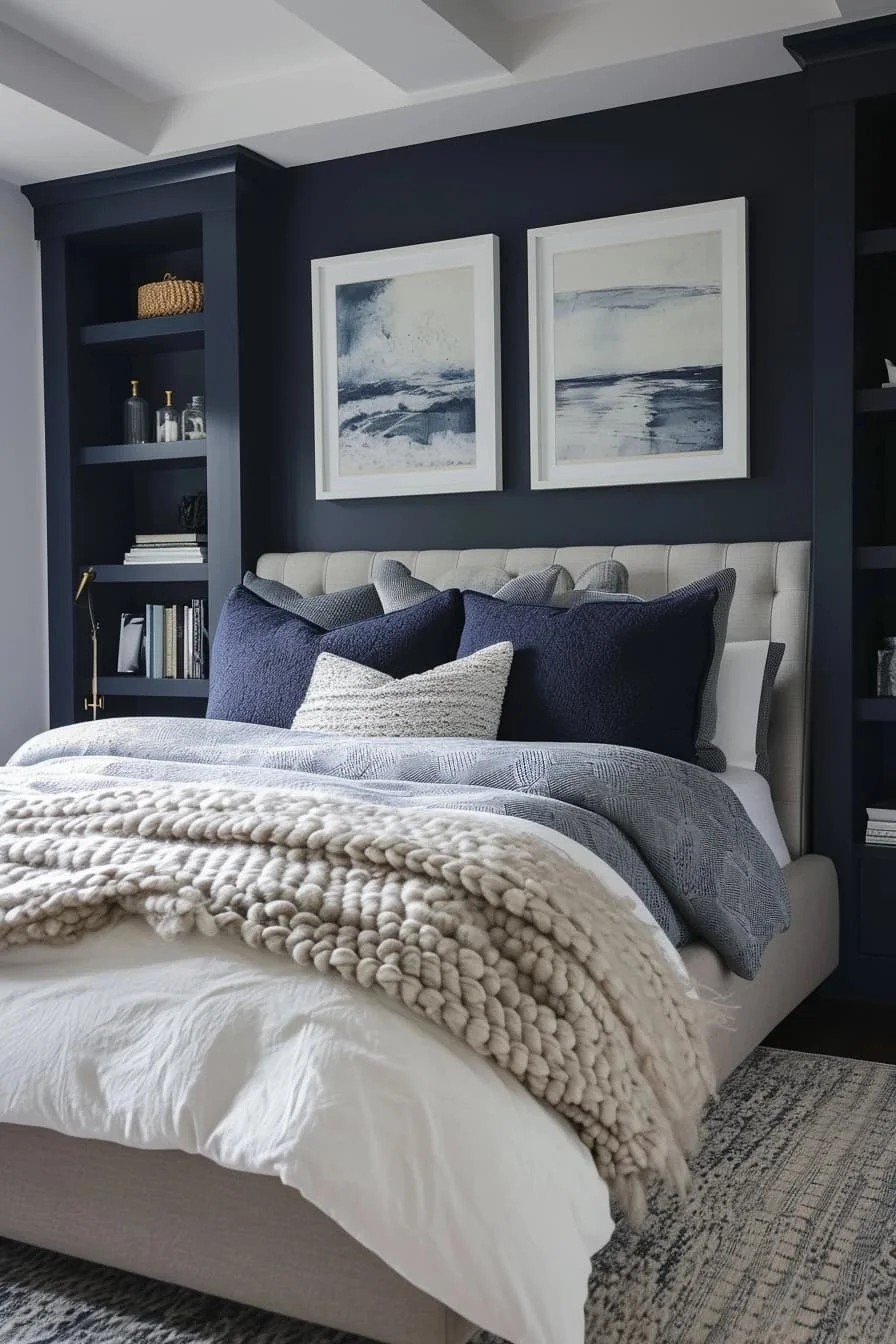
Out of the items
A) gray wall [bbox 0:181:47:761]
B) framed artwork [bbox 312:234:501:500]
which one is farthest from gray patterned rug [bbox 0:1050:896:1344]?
gray wall [bbox 0:181:47:761]

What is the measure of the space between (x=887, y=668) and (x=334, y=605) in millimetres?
1525

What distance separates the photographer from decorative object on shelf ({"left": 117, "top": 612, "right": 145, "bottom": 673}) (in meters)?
4.82

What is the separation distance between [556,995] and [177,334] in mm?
3443

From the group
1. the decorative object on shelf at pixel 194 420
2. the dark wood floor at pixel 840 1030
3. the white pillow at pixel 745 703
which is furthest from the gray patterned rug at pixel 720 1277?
the decorative object on shelf at pixel 194 420

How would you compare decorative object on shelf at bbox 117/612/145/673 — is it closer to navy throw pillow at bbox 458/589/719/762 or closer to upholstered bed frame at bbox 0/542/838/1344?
navy throw pillow at bbox 458/589/719/762

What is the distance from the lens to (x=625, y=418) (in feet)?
13.2

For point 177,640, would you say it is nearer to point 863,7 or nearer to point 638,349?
point 638,349

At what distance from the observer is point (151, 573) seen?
471 cm

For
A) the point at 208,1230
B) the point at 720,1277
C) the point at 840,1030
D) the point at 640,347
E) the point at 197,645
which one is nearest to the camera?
the point at 208,1230

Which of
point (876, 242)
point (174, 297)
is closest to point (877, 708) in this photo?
point (876, 242)

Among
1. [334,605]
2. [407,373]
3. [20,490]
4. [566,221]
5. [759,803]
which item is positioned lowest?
[759,803]

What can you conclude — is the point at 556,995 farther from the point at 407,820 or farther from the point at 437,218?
the point at 437,218

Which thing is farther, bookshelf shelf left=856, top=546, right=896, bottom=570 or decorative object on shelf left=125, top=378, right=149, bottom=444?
decorative object on shelf left=125, top=378, right=149, bottom=444

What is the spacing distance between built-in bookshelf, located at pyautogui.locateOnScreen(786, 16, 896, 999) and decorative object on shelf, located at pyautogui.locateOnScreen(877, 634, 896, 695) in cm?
5
